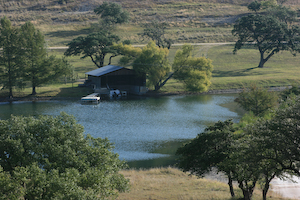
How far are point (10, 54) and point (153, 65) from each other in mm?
32481

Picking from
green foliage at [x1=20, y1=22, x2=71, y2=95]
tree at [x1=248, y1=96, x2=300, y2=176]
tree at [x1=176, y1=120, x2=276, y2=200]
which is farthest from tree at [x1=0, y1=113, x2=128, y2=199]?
green foliage at [x1=20, y1=22, x2=71, y2=95]

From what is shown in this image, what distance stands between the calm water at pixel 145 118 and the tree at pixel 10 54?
19.4 feet

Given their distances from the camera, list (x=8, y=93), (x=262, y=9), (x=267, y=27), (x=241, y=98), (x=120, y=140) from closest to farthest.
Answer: (x=120, y=140) → (x=241, y=98) → (x=8, y=93) → (x=267, y=27) → (x=262, y=9)

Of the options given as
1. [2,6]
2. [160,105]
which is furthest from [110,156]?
[2,6]

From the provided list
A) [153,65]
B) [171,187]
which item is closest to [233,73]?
[153,65]

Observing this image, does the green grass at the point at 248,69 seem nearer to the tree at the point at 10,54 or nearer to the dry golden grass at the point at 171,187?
the tree at the point at 10,54

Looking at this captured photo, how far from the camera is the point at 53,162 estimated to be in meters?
20.8

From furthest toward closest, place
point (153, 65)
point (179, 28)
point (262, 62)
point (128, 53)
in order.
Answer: point (179, 28)
point (262, 62)
point (128, 53)
point (153, 65)

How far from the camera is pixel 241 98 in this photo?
61438 mm

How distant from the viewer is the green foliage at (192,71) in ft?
275

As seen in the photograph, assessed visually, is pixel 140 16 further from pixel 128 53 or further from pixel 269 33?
pixel 128 53

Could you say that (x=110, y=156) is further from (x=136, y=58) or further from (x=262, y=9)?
(x=262, y=9)

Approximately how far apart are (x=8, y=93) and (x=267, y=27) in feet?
252

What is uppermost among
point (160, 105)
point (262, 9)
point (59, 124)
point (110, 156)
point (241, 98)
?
point (262, 9)
